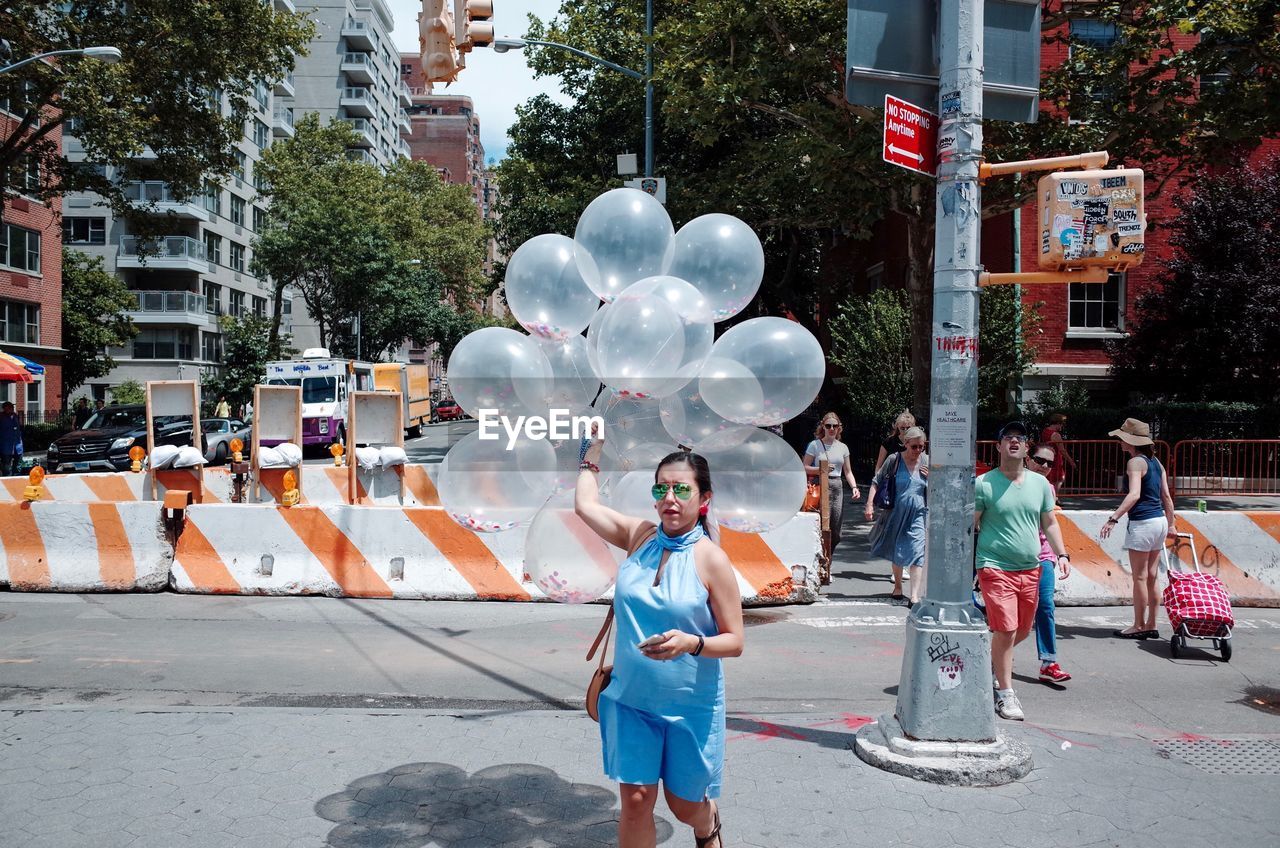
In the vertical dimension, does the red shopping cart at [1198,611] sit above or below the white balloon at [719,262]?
below

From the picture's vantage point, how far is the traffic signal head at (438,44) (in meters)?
6.59

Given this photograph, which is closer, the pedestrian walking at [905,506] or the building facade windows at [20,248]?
the pedestrian walking at [905,506]

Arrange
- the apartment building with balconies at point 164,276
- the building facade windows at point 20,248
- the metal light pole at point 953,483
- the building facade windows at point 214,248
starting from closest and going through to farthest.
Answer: the metal light pole at point 953,483 < the building facade windows at point 20,248 < the apartment building with balconies at point 164,276 < the building facade windows at point 214,248

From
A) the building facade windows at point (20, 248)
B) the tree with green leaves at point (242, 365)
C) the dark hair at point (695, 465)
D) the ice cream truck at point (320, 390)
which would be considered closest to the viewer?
the dark hair at point (695, 465)

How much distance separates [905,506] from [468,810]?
5623 mm

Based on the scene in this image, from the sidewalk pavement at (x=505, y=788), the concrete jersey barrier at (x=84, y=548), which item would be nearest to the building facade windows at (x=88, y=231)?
the concrete jersey barrier at (x=84, y=548)

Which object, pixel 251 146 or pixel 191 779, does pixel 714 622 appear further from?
pixel 251 146

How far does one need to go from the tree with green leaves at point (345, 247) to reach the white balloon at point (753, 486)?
3712 cm

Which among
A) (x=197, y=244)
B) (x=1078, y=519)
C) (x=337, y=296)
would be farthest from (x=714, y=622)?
(x=197, y=244)

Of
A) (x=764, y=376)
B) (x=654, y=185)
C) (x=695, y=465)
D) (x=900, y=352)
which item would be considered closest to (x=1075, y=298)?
(x=900, y=352)

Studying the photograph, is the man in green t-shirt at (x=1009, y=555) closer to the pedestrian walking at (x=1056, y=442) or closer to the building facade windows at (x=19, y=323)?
the pedestrian walking at (x=1056, y=442)

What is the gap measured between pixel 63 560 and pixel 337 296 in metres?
41.4

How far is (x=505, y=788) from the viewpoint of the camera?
445cm

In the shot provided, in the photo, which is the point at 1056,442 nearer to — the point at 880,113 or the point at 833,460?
the point at 833,460
